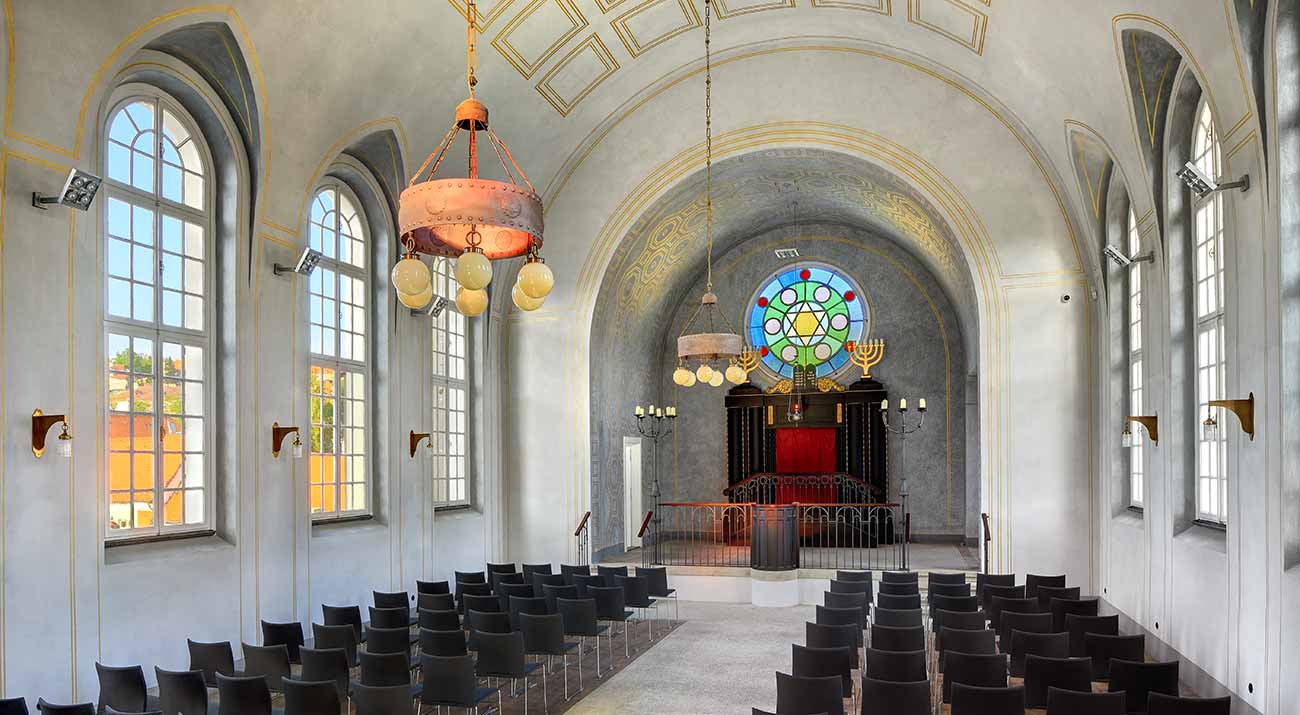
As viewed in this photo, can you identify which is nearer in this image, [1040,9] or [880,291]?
[1040,9]

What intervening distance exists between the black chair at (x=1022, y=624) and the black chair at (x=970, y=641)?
240 mm

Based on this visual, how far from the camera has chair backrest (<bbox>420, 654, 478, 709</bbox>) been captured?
275 inches

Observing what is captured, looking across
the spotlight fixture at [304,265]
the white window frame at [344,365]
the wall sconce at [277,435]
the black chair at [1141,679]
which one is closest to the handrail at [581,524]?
the white window frame at [344,365]

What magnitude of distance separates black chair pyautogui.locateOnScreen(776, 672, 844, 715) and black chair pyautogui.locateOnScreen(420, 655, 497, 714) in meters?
2.16

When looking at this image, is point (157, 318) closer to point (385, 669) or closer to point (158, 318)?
point (158, 318)

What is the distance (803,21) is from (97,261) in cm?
895

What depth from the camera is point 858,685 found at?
8953mm

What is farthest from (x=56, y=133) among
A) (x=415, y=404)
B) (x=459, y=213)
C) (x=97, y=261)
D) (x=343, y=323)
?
(x=415, y=404)

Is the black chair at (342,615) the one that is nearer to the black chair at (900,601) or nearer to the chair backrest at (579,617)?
the chair backrest at (579,617)

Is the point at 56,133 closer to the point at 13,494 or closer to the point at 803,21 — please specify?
the point at 13,494

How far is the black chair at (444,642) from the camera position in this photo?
802 centimetres

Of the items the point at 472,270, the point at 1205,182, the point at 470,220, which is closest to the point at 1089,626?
the point at 1205,182

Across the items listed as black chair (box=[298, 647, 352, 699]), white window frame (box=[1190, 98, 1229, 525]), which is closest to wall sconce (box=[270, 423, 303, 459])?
black chair (box=[298, 647, 352, 699])

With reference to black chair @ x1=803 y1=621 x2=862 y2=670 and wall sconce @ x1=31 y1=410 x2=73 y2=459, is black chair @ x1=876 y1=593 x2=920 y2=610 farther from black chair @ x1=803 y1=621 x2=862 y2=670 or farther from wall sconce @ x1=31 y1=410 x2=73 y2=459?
wall sconce @ x1=31 y1=410 x2=73 y2=459
